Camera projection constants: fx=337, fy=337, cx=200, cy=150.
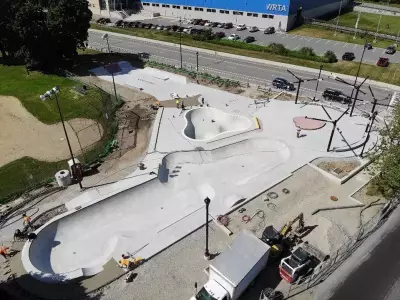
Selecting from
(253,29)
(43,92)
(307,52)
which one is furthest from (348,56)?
(43,92)

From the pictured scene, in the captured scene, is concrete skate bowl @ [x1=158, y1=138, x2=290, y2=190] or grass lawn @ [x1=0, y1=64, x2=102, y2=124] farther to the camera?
grass lawn @ [x1=0, y1=64, x2=102, y2=124]

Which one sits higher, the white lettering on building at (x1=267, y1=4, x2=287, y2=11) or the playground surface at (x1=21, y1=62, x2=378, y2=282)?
the white lettering on building at (x1=267, y1=4, x2=287, y2=11)

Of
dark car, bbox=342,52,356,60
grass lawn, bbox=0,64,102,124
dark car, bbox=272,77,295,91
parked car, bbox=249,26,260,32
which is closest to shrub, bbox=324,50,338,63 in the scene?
dark car, bbox=342,52,356,60

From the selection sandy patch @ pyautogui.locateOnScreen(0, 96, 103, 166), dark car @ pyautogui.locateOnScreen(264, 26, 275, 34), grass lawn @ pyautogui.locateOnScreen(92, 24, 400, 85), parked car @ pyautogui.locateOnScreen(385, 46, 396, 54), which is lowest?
sandy patch @ pyautogui.locateOnScreen(0, 96, 103, 166)

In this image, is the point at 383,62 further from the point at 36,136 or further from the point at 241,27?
the point at 36,136

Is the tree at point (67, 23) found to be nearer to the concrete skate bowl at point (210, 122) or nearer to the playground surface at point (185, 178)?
the playground surface at point (185, 178)

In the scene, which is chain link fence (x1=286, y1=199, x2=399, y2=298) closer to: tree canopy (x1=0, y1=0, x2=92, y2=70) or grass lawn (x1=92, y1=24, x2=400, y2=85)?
grass lawn (x1=92, y1=24, x2=400, y2=85)
